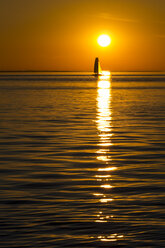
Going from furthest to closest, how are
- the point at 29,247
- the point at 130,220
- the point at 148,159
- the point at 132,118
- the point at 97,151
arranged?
the point at 132,118 → the point at 97,151 → the point at 148,159 → the point at 130,220 → the point at 29,247

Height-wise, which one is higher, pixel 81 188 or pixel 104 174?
pixel 104 174

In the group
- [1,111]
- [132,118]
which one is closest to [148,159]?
[132,118]

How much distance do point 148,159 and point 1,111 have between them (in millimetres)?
24918

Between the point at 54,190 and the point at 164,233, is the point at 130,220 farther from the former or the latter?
the point at 54,190

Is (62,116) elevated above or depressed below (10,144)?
above

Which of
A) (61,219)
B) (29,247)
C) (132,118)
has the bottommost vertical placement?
(29,247)

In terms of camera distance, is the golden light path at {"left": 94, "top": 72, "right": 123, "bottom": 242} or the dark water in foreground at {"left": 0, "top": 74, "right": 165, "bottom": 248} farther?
the golden light path at {"left": 94, "top": 72, "right": 123, "bottom": 242}

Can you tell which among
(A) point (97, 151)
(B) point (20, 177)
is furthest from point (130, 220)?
(A) point (97, 151)

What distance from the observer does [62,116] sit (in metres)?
40.2

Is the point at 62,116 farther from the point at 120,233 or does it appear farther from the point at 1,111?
the point at 120,233

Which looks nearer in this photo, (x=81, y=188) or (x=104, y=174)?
(x=81, y=188)

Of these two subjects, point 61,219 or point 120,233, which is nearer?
point 120,233

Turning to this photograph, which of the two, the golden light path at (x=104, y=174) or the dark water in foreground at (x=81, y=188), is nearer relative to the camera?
the dark water in foreground at (x=81, y=188)

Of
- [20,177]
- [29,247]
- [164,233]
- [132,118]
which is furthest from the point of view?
[132,118]
